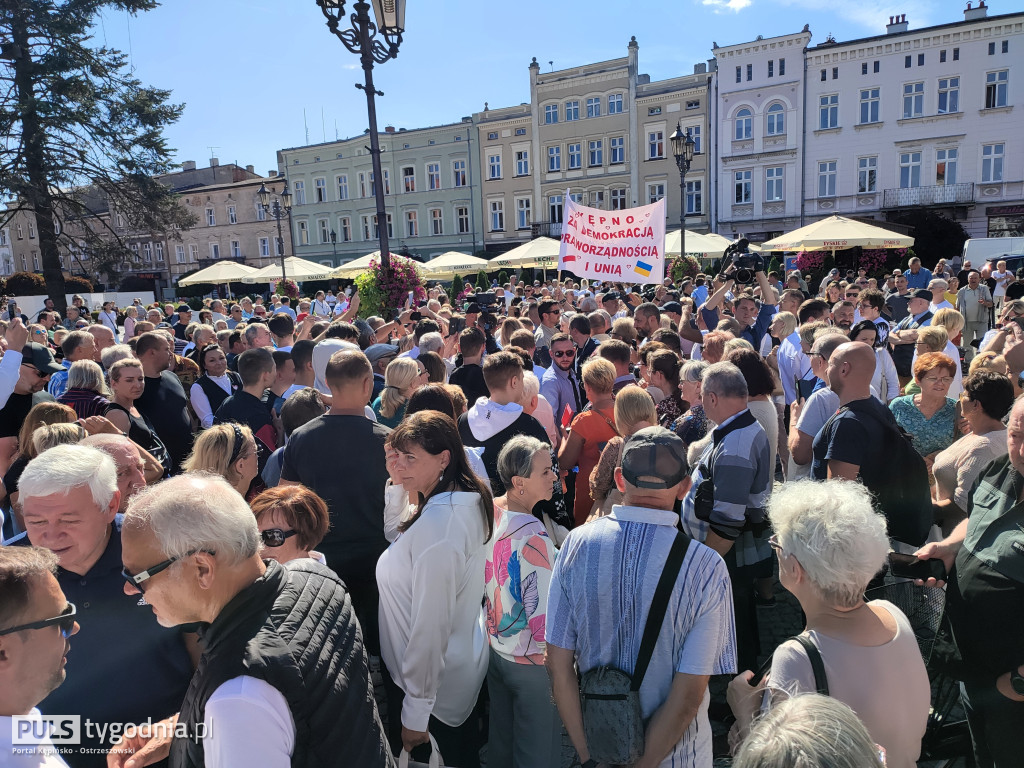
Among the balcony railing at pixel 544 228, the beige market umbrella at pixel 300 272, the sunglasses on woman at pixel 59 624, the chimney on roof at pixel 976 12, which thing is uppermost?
the chimney on roof at pixel 976 12

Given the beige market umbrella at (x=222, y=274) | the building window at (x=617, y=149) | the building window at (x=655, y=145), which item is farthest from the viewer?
the building window at (x=617, y=149)

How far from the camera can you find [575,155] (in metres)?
38.7

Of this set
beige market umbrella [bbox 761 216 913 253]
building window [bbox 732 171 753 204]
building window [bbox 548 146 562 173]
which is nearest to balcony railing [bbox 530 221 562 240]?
building window [bbox 548 146 562 173]

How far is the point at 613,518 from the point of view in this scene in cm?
208

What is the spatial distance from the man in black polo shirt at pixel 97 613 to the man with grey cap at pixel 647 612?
1.26 m

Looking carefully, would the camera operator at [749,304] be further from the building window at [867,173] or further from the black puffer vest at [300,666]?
the building window at [867,173]

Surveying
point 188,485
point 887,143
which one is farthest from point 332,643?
point 887,143

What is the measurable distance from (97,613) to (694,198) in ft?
124

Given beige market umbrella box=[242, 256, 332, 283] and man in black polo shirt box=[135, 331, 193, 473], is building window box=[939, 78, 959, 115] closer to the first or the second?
beige market umbrella box=[242, 256, 332, 283]

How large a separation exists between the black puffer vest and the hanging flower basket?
7.85 m

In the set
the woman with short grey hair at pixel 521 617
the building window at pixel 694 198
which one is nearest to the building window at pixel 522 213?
the building window at pixel 694 198

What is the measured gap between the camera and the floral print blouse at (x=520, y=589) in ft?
8.58

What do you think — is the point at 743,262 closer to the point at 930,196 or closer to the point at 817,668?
the point at 817,668

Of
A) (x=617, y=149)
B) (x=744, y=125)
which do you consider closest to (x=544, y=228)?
(x=617, y=149)
